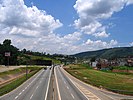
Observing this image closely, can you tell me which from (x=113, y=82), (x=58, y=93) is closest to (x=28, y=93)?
(x=58, y=93)

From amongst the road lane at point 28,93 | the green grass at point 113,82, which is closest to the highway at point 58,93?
the road lane at point 28,93

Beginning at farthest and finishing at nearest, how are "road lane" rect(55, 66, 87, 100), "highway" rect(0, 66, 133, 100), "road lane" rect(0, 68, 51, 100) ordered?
"road lane" rect(55, 66, 87, 100)
"highway" rect(0, 66, 133, 100)
"road lane" rect(0, 68, 51, 100)

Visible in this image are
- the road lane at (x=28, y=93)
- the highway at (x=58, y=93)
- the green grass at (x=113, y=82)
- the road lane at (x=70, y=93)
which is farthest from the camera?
the green grass at (x=113, y=82)

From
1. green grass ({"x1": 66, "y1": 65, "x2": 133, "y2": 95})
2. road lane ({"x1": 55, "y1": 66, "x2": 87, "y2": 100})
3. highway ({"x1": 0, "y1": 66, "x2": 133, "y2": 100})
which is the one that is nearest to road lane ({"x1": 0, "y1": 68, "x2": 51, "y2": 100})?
highway ({"x1": 0, "y1": 66, "x2": 133, "y2": 100})

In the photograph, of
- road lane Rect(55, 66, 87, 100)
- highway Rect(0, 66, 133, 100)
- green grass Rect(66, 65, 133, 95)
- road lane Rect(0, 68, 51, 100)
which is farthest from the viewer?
green grass Rect(66, 65, 133, 95)

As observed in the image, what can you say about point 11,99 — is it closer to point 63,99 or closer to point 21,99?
point 21,99

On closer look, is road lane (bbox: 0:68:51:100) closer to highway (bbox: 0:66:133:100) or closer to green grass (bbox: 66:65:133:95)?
highway (bbox: 0:66:133:100)

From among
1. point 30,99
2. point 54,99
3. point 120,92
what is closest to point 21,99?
point 30,99

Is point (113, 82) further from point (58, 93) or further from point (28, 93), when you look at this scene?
point (28, 93)

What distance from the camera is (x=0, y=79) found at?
362ft

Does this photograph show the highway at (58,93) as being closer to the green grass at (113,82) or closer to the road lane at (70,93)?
the road lane at (70,93)

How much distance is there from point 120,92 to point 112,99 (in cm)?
1143

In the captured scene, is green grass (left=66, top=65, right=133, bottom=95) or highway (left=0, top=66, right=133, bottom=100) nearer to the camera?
highway (left=0, top=66, right=133, bottom=100)

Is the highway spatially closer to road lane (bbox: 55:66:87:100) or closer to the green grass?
road lane (bbox: 55:66:87:100)
